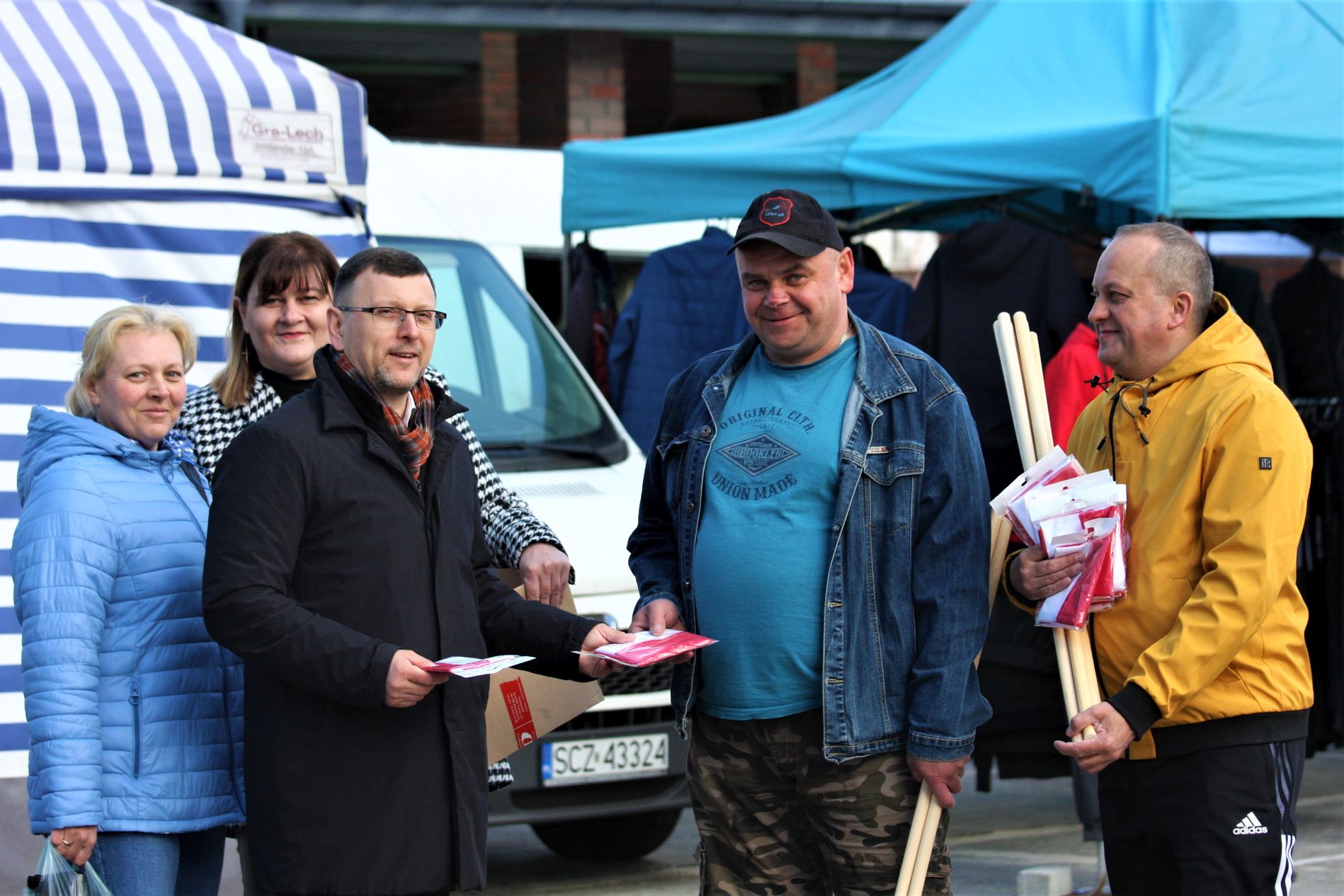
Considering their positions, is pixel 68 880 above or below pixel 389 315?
below

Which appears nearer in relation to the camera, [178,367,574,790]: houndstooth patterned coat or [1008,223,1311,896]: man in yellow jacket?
[1008,223,1311,896]: man in yellow jacket

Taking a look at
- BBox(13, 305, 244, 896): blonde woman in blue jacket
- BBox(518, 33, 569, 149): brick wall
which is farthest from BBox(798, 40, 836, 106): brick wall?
BBox(13, 305, 244, 896): blonde woman in blue jacket

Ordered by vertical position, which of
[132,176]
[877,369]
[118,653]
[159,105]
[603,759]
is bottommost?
[603,759]

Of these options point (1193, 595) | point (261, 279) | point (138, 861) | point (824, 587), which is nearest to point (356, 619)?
point (138, 861)

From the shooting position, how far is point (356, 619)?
→ 9.84 ft

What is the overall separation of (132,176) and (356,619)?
2.42m

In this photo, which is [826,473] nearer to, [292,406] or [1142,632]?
[1142,632]

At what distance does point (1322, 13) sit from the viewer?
20.8 ft

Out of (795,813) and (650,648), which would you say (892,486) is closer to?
(650,648)

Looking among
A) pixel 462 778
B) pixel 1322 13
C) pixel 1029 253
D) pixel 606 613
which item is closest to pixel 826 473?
pixel 462 778

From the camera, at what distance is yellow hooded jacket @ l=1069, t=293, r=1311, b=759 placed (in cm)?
312

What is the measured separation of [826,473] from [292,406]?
41.2 inches

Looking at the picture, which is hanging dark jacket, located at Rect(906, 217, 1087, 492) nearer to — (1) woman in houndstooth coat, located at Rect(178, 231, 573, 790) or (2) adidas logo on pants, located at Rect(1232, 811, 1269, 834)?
(1) woman in houndstooth coat, located at Rect(178, 231, 573, 790)

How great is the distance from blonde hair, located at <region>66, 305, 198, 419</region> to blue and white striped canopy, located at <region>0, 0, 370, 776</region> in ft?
3.46
